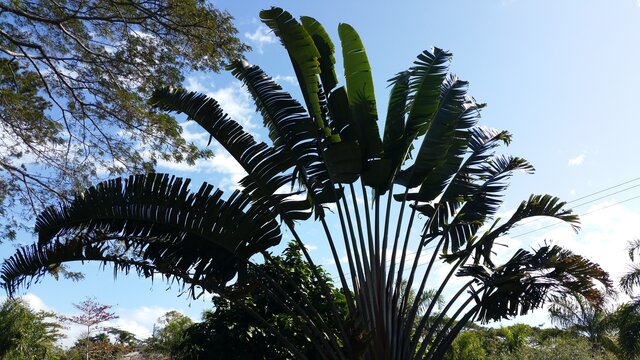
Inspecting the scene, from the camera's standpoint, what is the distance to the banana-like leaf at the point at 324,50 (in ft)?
22.3

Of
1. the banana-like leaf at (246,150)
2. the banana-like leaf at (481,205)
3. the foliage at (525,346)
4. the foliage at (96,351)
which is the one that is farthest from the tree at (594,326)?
the foliage at (96,351)

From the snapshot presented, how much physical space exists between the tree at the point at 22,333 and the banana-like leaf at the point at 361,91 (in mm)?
16493

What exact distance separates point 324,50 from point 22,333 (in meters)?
17.1

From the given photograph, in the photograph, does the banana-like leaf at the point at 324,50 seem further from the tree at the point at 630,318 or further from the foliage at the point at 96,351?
the foliage at the point at 96,351

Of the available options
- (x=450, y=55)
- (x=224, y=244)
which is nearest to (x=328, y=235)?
(x=224, y=244)

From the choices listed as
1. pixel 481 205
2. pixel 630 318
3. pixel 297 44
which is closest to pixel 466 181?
pixel 481 205

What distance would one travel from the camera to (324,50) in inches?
270

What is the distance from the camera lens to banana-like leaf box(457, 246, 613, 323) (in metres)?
6.51

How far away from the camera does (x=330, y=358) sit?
5.84m

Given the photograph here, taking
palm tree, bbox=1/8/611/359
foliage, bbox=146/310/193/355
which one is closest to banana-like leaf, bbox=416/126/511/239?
palm tree, bbox=1/8/611/359

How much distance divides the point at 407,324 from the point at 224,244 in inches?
89.8

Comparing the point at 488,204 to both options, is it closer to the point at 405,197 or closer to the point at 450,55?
the point at 405,197

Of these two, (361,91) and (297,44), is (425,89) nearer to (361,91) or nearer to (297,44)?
(361,91)

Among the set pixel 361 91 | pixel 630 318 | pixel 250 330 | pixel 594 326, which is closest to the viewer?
pixel 361 91
